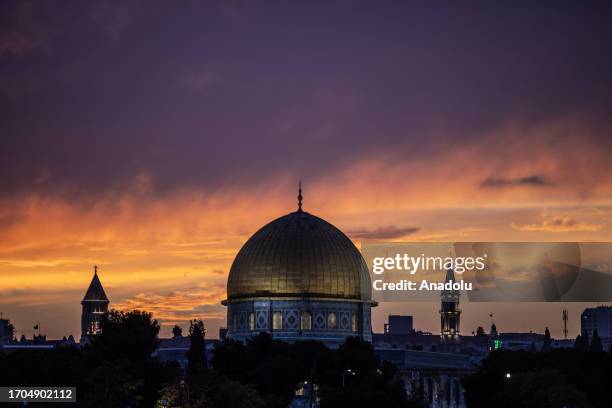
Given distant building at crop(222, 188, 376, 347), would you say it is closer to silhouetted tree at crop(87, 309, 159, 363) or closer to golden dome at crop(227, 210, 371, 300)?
golden dome at crop(227, 210, 371, 300)

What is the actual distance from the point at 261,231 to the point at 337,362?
81.3 ft

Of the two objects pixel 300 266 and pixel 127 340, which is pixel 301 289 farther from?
pixel 127 340

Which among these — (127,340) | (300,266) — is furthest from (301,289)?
(127,340)

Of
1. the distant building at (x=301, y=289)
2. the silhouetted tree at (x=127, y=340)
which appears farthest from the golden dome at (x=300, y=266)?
the silhouetted tree at (x=127, y=340)

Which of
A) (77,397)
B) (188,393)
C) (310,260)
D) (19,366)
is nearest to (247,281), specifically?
(310,260)

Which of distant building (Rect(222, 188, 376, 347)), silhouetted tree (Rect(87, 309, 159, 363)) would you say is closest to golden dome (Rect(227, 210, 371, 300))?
distant building (Rect(222, 188, 376, 347))

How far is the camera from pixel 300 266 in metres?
152

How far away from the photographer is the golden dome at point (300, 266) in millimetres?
151500

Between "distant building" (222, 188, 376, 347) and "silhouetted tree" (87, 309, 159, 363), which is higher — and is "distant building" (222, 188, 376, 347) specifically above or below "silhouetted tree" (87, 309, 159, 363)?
above

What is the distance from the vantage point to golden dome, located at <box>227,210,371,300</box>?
A: 151500 millimetres

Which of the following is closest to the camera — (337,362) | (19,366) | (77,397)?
(77,397)

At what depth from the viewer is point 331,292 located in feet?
497

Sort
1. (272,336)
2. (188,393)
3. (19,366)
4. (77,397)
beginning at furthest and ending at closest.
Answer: (272,336) < (19,366) < (77,397) < (188,393)

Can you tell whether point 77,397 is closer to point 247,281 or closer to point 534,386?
point 534,386
